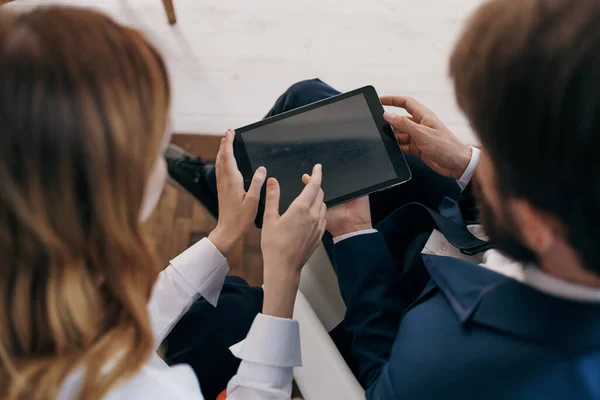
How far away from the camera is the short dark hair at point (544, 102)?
336 mm

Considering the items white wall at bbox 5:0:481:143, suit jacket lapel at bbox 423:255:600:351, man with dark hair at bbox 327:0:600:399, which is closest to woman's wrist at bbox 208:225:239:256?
man with dark hair at bbox 327:0:600:399

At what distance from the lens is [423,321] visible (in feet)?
1.87

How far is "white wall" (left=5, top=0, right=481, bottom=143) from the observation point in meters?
1.38

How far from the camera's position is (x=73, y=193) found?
1.23ft

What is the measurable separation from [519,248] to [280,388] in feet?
1.21

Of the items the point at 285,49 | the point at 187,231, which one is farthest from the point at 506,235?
the point at 285,49

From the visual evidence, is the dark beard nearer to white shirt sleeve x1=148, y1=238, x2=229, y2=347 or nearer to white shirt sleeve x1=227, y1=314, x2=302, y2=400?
white shirt sleeve x1=227, y1=314, x2=302, y2=400

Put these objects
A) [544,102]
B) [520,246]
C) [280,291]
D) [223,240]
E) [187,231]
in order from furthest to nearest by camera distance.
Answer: [187,231]
[223,240]
[280,291]
[520,246]
[544,102]

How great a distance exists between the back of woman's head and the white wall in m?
0.94

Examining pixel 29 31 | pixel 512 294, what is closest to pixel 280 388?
pixel 512 294

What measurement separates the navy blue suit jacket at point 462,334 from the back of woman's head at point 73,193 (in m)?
0.31

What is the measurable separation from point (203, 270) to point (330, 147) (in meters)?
0.30

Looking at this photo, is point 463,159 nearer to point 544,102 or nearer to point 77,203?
point 544,102

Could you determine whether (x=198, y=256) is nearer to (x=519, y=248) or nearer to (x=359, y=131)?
(x=359, y=131)
